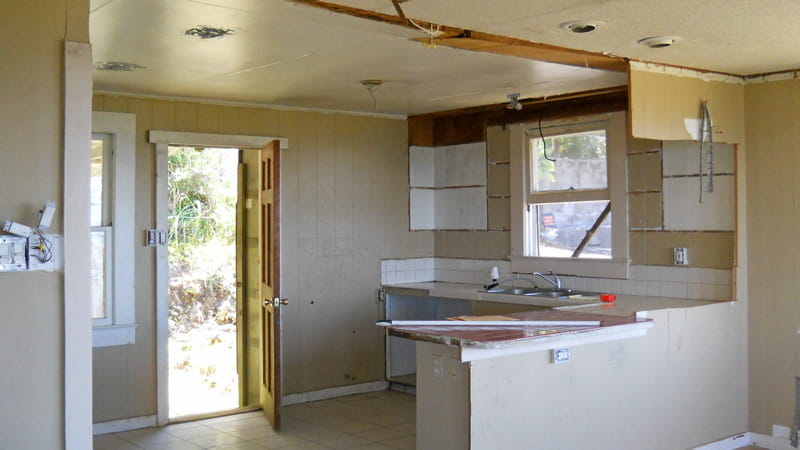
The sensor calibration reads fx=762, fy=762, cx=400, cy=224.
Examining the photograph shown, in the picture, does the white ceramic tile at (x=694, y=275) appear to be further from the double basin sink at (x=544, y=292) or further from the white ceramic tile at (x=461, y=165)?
the white ceramic tile at (x=461, y=165)

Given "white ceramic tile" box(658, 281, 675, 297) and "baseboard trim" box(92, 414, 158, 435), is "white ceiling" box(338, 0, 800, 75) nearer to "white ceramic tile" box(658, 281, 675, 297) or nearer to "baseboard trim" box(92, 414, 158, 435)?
"white ceramic tile" box(658, 281, 675, 297)

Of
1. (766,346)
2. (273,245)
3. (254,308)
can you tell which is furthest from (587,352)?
(254,308)

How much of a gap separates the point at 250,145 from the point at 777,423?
445 cm

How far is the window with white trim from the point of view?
5637 millimetres

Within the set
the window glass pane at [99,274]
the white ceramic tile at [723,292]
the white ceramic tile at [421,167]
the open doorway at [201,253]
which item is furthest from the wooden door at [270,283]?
the open doorway at [201,253]

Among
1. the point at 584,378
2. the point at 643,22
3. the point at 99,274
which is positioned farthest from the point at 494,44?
the point at 99,274

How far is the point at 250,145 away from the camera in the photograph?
250 inches

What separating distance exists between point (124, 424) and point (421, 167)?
3.49 metres

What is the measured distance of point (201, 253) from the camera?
10.1 meters

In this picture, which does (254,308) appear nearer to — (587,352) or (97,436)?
(97,436)

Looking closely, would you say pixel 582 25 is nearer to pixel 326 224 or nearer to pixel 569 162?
pixel 569 162

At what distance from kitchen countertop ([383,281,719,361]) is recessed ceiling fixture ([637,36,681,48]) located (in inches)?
61.8

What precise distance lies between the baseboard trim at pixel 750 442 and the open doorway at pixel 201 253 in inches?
239

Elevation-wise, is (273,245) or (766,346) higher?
(273,245)
